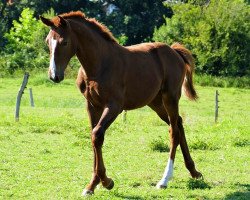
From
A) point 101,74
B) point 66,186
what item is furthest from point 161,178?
point 101,74

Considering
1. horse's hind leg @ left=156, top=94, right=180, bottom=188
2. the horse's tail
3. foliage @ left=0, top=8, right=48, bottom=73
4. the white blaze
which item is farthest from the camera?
foliage @ left=0, top=8, right=48, bottom=73

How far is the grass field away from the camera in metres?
7.61

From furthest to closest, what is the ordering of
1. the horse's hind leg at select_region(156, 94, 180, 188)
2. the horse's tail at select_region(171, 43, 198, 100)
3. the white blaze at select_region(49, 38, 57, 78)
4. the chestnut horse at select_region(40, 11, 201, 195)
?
the horse's tail at select_region(171, 43, 198, 100)
the horse's hind leg at select_region(156, 94, 180, 188)
the chestnut horse at select_region(40, 11, 201, 195)
the white blaze at select_region(49, 38, 57, 78)

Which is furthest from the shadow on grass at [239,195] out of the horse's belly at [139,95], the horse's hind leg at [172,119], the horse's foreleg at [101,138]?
the horse's belly at [139,95]

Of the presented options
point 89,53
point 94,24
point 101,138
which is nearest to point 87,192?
point 101,138

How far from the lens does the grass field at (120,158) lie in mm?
7609

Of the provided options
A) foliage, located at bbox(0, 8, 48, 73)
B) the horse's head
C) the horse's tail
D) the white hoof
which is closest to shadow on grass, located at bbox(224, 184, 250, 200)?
the white hoof

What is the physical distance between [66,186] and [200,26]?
29118 millimetres

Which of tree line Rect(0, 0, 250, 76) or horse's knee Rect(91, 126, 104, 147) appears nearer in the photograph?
horse's knee Rect(91, 126, 104, 147)

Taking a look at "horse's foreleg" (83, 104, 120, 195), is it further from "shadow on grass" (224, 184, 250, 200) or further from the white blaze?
"shadow on grass" (224, 184, 250, 200)

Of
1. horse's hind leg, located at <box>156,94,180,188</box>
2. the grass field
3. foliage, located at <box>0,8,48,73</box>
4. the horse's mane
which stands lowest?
foliage, located at <box>0,8,48,73</box>

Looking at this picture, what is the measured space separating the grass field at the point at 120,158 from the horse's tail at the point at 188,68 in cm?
134

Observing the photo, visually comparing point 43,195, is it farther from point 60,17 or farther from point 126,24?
point 126,24

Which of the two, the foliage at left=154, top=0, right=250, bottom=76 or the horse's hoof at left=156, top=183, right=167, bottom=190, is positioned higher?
the horse's hoof at left=156, top=183, right=167, bottom=190
